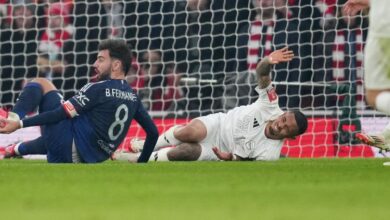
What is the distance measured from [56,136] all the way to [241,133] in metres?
1.99

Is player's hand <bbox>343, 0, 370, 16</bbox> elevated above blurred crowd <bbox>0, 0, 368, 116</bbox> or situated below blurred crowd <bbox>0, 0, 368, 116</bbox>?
above

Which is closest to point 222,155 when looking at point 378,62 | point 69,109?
point 69,109

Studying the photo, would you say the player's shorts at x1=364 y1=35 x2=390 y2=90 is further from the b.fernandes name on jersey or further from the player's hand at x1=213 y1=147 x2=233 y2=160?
the player's hand at x1=213 y1=147 x2=233 y2=160

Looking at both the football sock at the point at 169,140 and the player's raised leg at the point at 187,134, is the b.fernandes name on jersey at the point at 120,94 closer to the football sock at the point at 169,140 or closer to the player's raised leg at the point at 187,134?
the player's raised leg at the point at 187,134

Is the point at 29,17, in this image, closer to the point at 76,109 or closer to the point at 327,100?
the point at 327,100

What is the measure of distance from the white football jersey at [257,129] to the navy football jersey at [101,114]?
4.80ft

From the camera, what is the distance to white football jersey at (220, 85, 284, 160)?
36.4ft

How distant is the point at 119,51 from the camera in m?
9.98

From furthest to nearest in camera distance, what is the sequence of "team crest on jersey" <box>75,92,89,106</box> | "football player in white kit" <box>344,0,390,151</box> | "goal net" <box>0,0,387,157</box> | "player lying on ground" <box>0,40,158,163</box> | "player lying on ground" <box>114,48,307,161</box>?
"goal net" <box>0,0,387,157</box>
"player lying on ground" <box>114,48,307,161</box>
"player lying on ground" <box>0,40,158,163</box>
"team crest on jersey" <box>75,92,89,106</box>
"football player in white kit" <box>344,0,390,151</box>

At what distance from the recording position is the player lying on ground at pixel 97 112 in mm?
9773

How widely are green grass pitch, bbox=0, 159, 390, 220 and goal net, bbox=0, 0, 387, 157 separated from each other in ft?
16.9

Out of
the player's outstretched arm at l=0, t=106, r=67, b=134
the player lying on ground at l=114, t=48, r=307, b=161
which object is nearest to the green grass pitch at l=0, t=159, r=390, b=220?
the player's outstretched arm at l=0, t=106, r=67, b=134

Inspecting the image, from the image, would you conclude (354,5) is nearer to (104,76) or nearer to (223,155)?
(104,76)

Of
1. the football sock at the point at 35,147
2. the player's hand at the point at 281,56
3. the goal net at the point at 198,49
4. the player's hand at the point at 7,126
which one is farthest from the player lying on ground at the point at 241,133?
the goal net at the point at 198,49
